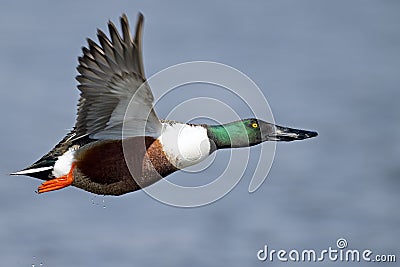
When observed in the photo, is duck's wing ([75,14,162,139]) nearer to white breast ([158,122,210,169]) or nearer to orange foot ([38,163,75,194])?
white breast ([158,122,210,169])

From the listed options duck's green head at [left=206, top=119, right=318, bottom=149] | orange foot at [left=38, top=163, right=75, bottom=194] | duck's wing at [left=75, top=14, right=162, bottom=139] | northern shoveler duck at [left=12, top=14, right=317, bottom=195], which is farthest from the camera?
duck's green head at [left=206, top=119, right=318, bottom=149]

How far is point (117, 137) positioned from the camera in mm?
7098

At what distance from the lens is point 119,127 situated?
7051 mm

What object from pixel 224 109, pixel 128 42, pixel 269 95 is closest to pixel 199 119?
pixel 224 109

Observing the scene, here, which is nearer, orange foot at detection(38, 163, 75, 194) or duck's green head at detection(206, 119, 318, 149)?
orange foot at detection(38, 163, 75, 194)

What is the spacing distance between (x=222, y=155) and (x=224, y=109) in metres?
2.41

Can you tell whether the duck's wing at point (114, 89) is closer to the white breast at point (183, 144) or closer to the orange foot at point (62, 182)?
the white breast at point (183, 144)

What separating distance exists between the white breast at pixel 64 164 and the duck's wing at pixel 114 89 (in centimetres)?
17

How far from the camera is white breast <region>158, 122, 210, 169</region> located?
699cm

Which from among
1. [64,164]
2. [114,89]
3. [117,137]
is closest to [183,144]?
[117,137]

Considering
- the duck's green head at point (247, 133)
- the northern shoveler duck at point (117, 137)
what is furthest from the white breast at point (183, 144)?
the duck's green head at point (247, 133)

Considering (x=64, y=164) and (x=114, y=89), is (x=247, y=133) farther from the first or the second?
(x=64, y=164)

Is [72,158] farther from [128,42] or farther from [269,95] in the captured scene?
[269,95]

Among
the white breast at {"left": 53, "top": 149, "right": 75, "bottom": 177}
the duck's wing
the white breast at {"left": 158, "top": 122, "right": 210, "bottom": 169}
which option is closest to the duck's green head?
the white breast at {"left": 158, "top": 122, "right": 210, "bottom": 169}
